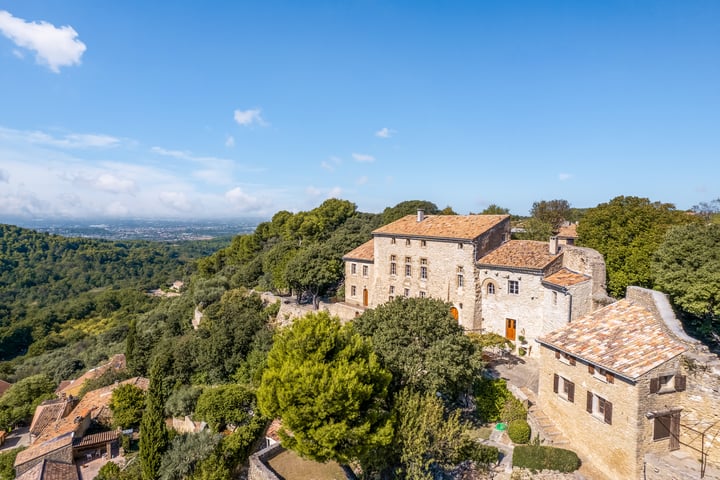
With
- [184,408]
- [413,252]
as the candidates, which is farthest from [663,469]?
[184,408]

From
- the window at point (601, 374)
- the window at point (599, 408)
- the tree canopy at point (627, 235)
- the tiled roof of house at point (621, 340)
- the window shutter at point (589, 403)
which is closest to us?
the tiled roof of house at point (621, 340)

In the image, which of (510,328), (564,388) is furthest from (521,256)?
(564,388)

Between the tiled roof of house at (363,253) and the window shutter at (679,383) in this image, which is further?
the tiled roof of house at (363,253)

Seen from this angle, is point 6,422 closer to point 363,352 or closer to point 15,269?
point 363,352

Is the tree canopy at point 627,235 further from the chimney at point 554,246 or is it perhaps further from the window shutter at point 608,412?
the window shutter at point 608,412

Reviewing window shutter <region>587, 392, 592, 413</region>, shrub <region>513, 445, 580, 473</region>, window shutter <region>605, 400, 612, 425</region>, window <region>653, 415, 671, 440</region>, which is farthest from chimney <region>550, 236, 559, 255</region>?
shrub <region>513, 445, 580, 473</region>

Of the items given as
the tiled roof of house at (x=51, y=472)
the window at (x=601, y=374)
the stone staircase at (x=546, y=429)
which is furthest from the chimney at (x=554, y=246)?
the tiled roof of house at (x=51, y=472)

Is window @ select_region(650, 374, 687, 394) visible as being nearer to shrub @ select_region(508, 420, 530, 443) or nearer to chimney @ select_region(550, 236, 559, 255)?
shrub @ select_region(508, 420, 530, 443)
